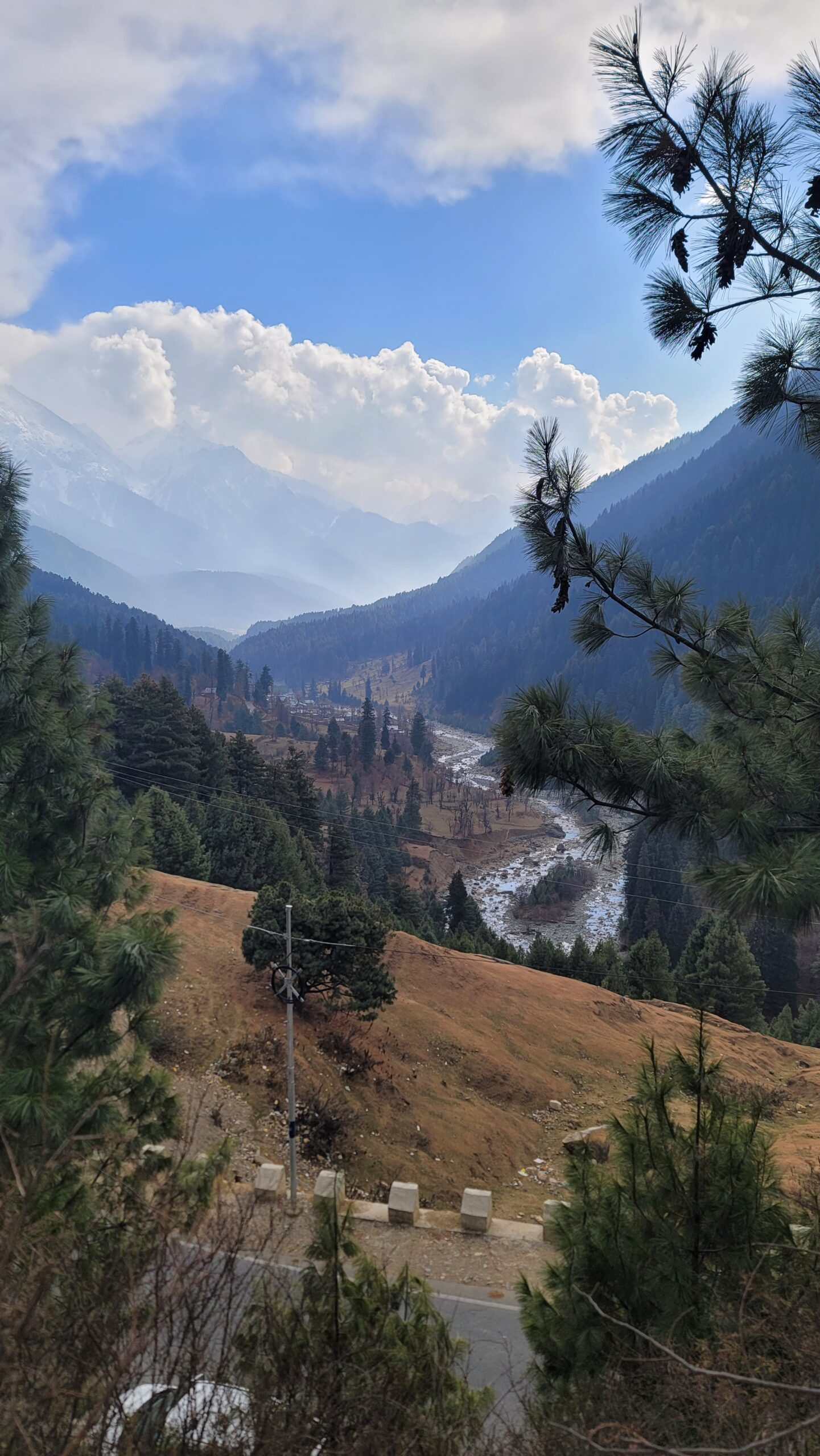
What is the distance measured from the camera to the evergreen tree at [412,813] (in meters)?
84.1

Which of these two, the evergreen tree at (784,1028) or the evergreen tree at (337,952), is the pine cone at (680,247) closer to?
the evergreen tree at (337,952)

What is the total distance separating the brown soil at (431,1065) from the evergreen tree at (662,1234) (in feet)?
26.3

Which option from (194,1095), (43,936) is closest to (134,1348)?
(43,936)

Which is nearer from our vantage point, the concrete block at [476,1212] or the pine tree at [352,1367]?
the pine tree at [352,1367]

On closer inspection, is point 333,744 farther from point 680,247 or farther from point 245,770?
point 680,247

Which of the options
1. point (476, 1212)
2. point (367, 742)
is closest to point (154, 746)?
point (476, 1212)

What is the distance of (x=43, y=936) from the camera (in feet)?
22.2

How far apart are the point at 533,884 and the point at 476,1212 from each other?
217 feet

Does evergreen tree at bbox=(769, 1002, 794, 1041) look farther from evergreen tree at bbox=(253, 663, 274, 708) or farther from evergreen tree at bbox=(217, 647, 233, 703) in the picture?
evergreen tree at bbox=(253, 663, 274, 708)

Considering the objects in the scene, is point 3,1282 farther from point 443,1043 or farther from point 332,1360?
point 443,1043

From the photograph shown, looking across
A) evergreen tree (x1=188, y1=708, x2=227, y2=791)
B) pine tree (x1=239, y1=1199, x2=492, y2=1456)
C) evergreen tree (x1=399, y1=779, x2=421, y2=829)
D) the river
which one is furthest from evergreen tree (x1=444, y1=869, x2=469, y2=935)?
pine tree (x1=239, y1=1199, x2=492, y2=1456)

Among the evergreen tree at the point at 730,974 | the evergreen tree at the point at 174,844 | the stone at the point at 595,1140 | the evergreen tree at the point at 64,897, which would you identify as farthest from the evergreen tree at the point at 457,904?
the evergreen tree at the point at 64,897

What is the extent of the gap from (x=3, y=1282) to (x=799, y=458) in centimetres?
23466

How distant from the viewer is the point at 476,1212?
11.2 m
